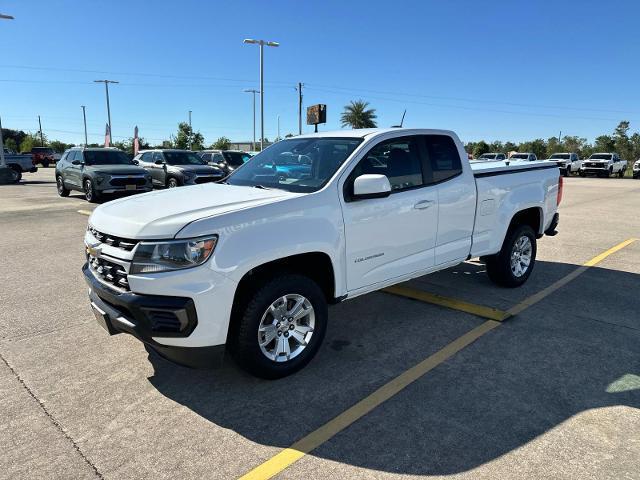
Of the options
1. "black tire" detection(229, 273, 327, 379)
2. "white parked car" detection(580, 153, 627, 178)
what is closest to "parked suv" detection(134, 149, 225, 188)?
"black tire" detection(229, 273, 327, 379)

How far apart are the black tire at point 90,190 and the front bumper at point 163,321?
40.3 ft

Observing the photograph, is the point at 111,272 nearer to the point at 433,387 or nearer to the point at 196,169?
the point at 433,387

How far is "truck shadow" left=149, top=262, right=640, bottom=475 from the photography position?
2.77 m

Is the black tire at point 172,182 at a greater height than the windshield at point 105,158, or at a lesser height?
lesser

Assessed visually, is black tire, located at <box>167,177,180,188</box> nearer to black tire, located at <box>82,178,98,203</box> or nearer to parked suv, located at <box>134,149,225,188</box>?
parked suv, located at <box>134,149,225,188</box>

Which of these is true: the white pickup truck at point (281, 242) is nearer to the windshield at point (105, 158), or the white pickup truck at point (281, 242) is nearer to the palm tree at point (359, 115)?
the windshield at point (105, 158)

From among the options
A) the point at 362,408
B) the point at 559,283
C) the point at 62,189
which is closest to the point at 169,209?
the point at 362,408

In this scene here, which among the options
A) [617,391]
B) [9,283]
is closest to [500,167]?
[617,391]

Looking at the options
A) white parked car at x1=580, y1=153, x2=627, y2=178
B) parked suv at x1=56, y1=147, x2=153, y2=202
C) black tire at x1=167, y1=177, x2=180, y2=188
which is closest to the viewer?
parked suv at x1=56, y1=147, x2=153, y2=202

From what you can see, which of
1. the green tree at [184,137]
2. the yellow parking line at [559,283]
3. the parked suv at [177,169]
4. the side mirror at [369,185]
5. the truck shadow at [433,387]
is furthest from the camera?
the green tree at [184,137]

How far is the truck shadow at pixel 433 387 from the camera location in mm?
2766

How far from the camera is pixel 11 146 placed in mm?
87938

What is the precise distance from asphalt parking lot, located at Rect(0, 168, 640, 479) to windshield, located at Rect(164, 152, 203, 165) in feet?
40.9

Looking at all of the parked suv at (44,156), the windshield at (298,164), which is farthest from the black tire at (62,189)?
the parked suv at (44,156)
